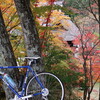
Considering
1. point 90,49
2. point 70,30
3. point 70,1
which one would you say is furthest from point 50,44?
point 70,30

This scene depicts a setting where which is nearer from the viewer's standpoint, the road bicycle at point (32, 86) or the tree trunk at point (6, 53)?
the road bicycle at point (32, 86)

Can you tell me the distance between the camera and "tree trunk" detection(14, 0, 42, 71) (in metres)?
3.28

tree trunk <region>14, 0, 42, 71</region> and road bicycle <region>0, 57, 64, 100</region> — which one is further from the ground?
tree trunk <region>14, 0, 42, 71</region>

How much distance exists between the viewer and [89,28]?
36.2 feet

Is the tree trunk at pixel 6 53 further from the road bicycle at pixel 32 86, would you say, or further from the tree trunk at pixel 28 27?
the tree trunk at pixel 28 27

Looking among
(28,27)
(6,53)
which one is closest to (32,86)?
(6,53)

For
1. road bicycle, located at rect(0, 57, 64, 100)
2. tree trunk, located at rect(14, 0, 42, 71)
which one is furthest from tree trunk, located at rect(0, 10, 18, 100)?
tree trunk, located at rect(14, 0, 42, 71)

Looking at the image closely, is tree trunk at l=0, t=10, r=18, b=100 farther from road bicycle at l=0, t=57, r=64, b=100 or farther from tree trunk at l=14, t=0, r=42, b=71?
tree trunk at l=14, t=0, r=42, b=71

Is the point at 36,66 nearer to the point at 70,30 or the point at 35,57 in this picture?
the point at 35,57

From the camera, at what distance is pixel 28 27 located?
3.31m

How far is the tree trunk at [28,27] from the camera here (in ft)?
10.8

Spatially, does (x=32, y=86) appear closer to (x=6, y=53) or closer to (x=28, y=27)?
(x=6, y=53)

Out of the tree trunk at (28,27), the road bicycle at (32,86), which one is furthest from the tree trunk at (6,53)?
the tree trunk at (28,27)

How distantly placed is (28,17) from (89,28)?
8448 mm
